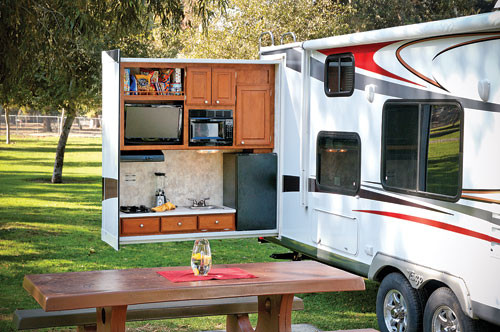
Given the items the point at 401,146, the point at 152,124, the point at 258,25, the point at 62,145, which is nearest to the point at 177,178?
the point at 152,124

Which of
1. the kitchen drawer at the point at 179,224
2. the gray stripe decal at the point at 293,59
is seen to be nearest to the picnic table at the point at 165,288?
the gray stripe decal at the point at 293,59

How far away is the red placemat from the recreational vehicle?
1789mm

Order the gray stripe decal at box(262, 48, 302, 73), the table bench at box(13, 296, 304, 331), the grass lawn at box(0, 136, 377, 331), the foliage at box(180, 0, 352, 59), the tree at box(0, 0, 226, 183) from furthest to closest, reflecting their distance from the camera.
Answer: the foliage at box(180, 0, 352, 59) → the gray stripe decal at box(262, 48, 302, 73) → the tree at box(0, 0, 226, 183) → the grass lawn at box(0, 136, 377, 331) → the table bench at box(13, 296, 304, 331)

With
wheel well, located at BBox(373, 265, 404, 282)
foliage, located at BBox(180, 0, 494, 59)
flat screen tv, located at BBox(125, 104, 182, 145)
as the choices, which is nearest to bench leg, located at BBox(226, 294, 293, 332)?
wheel well, located at BBox(373, 265, 404, 282)

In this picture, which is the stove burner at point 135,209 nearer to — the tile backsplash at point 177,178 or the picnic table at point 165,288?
the tile backsplash at point 177,178

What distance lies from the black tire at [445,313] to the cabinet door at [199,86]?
3.86 meters

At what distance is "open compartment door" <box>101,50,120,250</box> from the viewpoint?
8141 millimetres

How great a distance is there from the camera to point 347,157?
291 inches

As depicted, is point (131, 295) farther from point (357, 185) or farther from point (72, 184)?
point (72, 184)

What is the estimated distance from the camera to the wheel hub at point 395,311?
6484mm

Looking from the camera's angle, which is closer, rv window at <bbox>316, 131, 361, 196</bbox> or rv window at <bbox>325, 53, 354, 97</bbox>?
rv window at <bbox>316, 131, 361, 196</bbox>

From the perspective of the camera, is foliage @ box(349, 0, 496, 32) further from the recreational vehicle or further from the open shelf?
the open shelf

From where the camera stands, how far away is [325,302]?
8.28 meters

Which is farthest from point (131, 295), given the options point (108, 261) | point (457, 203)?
point (108, 261)
